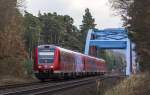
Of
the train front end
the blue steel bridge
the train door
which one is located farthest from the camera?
the blue steel bridge

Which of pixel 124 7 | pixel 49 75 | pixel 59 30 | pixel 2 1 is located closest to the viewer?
pixel 124 7

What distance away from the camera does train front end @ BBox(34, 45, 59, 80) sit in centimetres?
4738

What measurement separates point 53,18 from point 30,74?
299ft

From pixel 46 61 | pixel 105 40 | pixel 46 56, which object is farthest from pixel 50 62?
pixel 105 40

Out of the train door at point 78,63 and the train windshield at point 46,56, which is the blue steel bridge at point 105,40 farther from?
the train windshield at point 46,56

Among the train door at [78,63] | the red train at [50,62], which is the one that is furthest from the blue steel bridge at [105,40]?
the red train at [50,62]

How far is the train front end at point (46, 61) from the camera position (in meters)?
47.4

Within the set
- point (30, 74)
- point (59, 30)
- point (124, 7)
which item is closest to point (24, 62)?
point (30, 74)

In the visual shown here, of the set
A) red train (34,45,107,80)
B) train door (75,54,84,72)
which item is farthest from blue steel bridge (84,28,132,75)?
red train (34,45,107,80)

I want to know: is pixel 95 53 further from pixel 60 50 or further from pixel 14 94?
pixel 14 94

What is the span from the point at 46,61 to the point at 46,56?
1.39 ft

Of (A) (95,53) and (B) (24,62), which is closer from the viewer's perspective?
(B) (24,62)

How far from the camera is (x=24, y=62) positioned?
5778cm

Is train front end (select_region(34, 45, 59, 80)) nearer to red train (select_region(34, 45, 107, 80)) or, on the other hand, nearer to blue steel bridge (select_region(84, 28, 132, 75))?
red train (select_region(34, 45, 107, 80))
